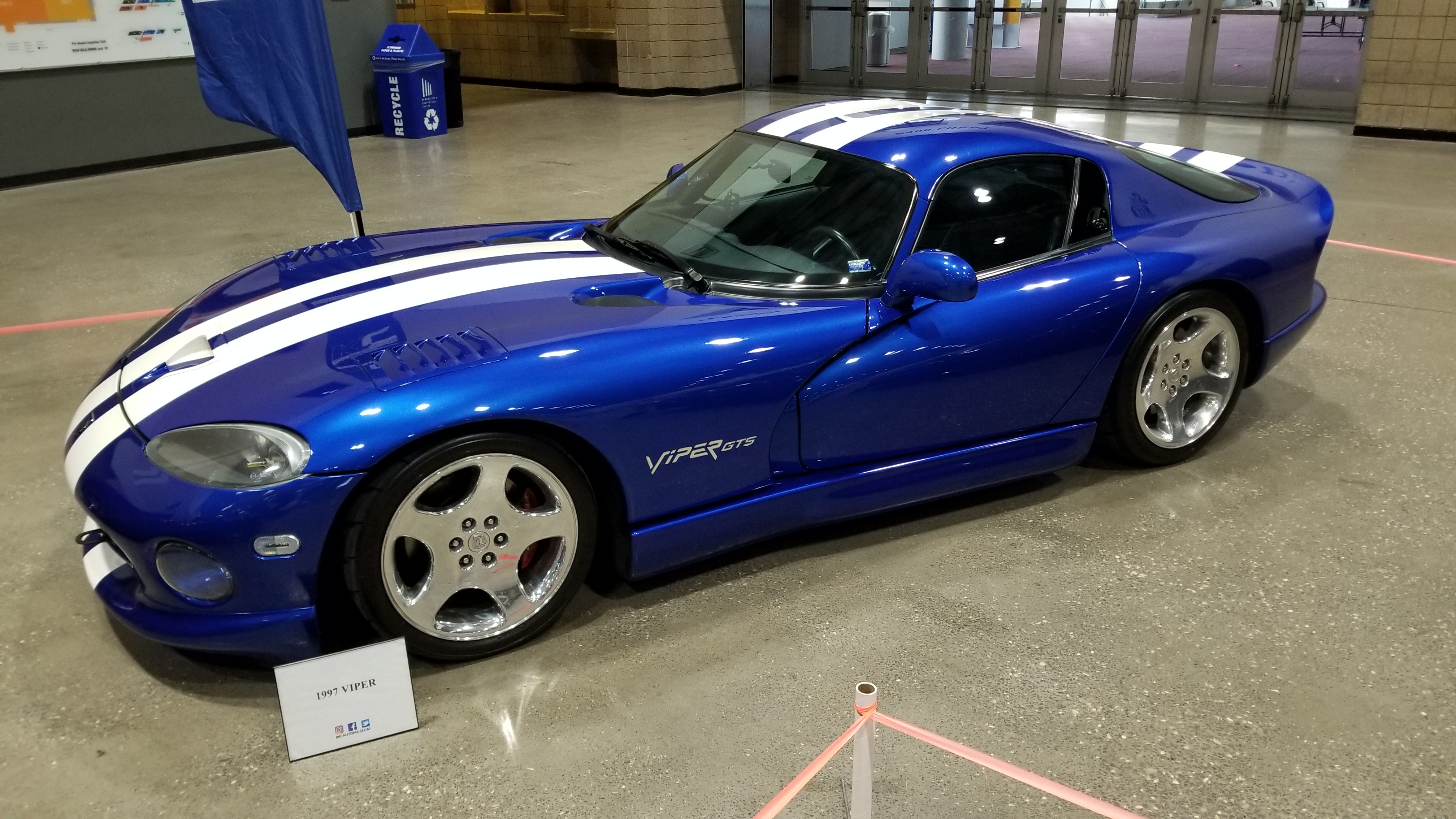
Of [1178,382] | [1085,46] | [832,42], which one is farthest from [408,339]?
[832,42]

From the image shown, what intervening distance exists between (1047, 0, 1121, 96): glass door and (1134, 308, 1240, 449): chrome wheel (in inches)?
420

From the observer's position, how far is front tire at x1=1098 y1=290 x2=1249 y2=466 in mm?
3461

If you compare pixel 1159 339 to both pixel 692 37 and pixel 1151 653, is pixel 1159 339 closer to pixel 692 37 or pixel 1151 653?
pixel 1151 653

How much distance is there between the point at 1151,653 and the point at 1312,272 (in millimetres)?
1872

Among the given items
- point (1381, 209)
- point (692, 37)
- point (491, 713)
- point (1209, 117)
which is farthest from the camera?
point (692, 37)

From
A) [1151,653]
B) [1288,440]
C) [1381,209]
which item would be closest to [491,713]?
[1151,653]

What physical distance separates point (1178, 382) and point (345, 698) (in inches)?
108

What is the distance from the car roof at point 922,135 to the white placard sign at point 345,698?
194 cm

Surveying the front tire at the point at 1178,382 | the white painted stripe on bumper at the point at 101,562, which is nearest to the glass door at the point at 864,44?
the front tire at the point at 1178,382

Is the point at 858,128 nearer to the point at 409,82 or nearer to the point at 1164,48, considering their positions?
the point at 409,82

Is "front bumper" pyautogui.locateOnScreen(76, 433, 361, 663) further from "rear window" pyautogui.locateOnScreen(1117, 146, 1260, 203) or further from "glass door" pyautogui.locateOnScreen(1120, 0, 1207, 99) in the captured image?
"glass door" pyautogui.locateOnScreen(1120, 0, 1207, 99)

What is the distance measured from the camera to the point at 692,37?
575 inches

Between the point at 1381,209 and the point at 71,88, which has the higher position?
the point at 71,88

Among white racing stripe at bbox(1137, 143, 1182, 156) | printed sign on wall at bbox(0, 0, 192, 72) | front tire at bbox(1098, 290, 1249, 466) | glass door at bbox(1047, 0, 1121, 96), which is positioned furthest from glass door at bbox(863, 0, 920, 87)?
front tire at bbox(1098, 290, 1249, 466)
